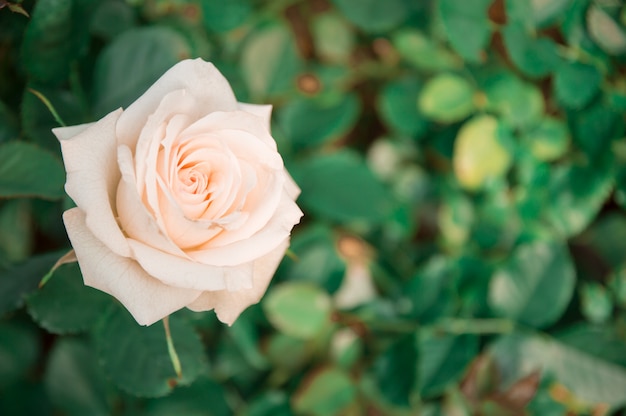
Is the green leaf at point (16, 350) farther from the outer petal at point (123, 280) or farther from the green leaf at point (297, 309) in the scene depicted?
the outer petal at point (123, 280)

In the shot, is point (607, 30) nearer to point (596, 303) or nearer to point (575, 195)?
point (575, 195)

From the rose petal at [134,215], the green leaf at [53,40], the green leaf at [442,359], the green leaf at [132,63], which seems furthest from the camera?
the green leaf at [442,359]

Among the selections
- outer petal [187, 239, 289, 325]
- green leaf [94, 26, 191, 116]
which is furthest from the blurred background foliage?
outer petal [187, 239, 289, 325]

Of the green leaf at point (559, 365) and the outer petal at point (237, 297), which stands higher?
the outer petal at point (237, 297)

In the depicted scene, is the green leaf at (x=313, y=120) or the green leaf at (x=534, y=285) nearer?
the green leaf at (x=534, y=285)

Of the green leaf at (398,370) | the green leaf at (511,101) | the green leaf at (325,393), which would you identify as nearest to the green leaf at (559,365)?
the green leaf at (398,370)

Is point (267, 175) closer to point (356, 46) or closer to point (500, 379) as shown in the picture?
→ point (500, 379)
